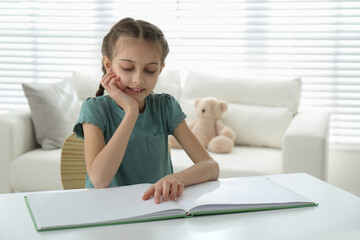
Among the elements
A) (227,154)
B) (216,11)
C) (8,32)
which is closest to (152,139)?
(227,154)

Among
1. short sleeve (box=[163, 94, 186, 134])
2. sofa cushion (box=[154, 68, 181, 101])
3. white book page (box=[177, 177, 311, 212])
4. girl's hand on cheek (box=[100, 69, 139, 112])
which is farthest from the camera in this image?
sofa cushion (box=[154, 68, 181, 101])

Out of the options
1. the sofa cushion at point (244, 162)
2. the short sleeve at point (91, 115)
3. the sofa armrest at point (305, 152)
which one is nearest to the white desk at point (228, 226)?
the short sleeve at point (91, 115)

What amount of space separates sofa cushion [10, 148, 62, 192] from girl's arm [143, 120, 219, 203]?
1535 millimetres

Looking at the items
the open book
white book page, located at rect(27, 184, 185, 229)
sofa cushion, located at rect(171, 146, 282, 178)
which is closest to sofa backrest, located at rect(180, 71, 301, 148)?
sofa cushion, located at rect(171, 146, 282, 178)

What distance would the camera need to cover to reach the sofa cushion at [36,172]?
2.86 meters

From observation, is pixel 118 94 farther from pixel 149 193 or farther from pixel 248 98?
pixel 248 98

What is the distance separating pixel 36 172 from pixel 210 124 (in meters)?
1.10

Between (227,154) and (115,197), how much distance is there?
6.01 ft

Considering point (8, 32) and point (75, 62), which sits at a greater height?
point (8, 32)

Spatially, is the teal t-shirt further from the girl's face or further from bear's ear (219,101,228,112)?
bear's ear (219,101,228,112)

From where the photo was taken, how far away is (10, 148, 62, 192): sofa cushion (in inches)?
112

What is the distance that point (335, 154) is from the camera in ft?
11.1

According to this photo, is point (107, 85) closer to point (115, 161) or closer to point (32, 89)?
point (115, 161)

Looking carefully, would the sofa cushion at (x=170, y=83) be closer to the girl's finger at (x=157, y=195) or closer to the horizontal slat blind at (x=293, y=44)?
the horizontal slat blind at (x=293, y=44)
